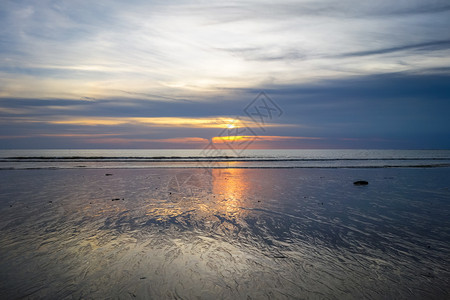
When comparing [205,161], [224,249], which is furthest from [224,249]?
[205,161]

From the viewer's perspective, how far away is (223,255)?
629cm

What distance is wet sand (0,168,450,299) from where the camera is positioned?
4.80 m

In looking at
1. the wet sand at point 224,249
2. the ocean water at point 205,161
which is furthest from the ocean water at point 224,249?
the ocean water at point 205,161

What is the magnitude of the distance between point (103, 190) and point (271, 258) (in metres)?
13.2

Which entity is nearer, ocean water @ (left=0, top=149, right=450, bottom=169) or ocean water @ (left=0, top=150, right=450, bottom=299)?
ocean water @ (left=0, top=150, right=450, bottom=299)

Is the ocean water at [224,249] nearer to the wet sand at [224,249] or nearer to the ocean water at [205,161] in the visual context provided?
the wet sand at [224,249]

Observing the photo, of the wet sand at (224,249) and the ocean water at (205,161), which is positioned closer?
the wet sand at (224,249)

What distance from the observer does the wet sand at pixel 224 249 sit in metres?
4.80

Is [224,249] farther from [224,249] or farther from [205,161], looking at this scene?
[205,161]

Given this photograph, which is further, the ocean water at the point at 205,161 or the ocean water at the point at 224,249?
the ocean water at the point at 205,161

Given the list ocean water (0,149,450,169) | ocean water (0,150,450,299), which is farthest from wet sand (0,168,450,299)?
ocean water (0,149,450,169)

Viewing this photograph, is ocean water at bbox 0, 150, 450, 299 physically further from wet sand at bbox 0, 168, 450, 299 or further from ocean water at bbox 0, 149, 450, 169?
ocean water at bbox 0, 149, 450, 169

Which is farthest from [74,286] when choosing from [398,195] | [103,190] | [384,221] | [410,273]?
[398,195]

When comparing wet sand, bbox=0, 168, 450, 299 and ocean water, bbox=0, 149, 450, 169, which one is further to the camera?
ocean water, bbox=0, 149, 450, 169
